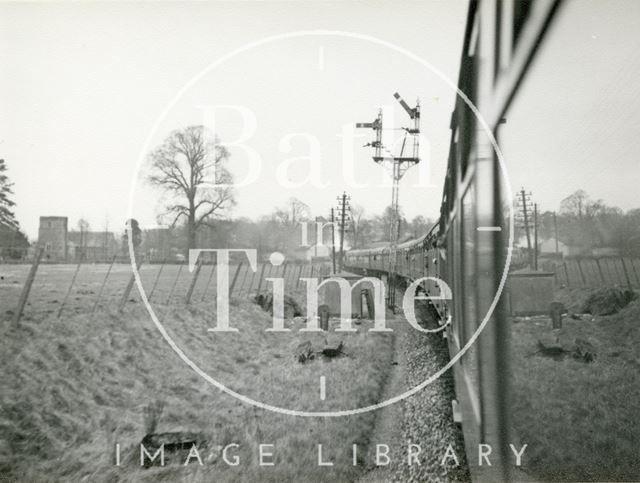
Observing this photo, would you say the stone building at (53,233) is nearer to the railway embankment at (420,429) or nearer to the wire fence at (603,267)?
the railway embankment at (420,429)

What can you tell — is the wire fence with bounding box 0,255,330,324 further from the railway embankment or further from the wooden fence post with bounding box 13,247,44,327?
the railway embankment

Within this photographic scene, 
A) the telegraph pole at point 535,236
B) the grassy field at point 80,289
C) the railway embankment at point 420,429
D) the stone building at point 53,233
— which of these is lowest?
the railway embankment at point 420,429

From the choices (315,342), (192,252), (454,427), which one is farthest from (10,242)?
(454,427)

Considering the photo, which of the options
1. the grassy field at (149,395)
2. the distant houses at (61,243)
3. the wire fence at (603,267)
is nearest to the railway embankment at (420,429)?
the grassy field at (149,395)

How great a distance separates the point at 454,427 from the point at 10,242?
6.67 m

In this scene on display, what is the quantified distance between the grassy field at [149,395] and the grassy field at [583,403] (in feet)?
5.51

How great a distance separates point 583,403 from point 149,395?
4.66 meters

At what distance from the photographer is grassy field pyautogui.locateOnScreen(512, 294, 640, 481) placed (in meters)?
2.96

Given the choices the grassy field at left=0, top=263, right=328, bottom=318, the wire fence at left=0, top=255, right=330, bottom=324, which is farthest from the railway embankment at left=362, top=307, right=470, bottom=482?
the wire fence at left=0, top=255, right=330, bottom=324

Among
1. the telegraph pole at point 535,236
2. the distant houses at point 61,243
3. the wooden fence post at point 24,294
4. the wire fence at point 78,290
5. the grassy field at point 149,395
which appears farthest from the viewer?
the distant houses at point 61,243

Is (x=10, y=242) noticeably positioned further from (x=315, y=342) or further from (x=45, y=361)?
(x=315, y=342)

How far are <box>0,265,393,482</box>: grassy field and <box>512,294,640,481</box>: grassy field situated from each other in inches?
66.1

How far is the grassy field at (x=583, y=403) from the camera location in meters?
2.96

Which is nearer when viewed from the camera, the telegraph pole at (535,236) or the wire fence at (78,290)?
the telegraph pole at (535,236)
